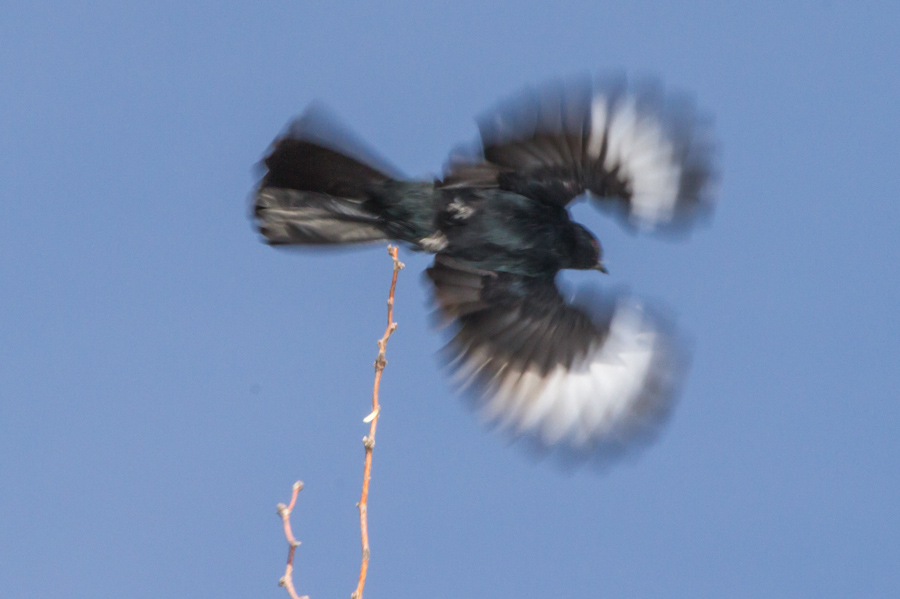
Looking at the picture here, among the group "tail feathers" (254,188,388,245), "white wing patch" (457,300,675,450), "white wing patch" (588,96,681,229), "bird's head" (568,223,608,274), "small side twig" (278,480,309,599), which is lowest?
"small side twig" (278,480,309,599)

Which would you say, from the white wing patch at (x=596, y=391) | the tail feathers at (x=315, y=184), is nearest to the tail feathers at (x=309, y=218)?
the tail feathers at (x=315, y=184)

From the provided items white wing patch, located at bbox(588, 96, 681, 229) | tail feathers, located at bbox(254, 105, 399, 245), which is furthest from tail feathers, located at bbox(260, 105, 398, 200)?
white wing patch, located at bbox(588, 96, 681, 229)

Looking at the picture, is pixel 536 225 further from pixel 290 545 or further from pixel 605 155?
pixel 290 545

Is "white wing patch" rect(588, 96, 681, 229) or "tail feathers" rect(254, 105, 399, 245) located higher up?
"white wing patch" rect(588, 96, 681, 229)

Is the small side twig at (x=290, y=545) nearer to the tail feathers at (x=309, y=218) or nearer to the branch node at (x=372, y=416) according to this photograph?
the branch node at (x=372, y=416)

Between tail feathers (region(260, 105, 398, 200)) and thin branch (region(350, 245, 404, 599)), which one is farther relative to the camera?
tail feathers (region(260, 105, 398, 200))

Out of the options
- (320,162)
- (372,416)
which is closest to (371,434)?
(372,416)

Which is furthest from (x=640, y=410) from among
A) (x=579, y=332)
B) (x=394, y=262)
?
(x=394, y=262)

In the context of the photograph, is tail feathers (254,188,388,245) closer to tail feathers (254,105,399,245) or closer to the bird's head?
tail feathers (254,105,399,245)
